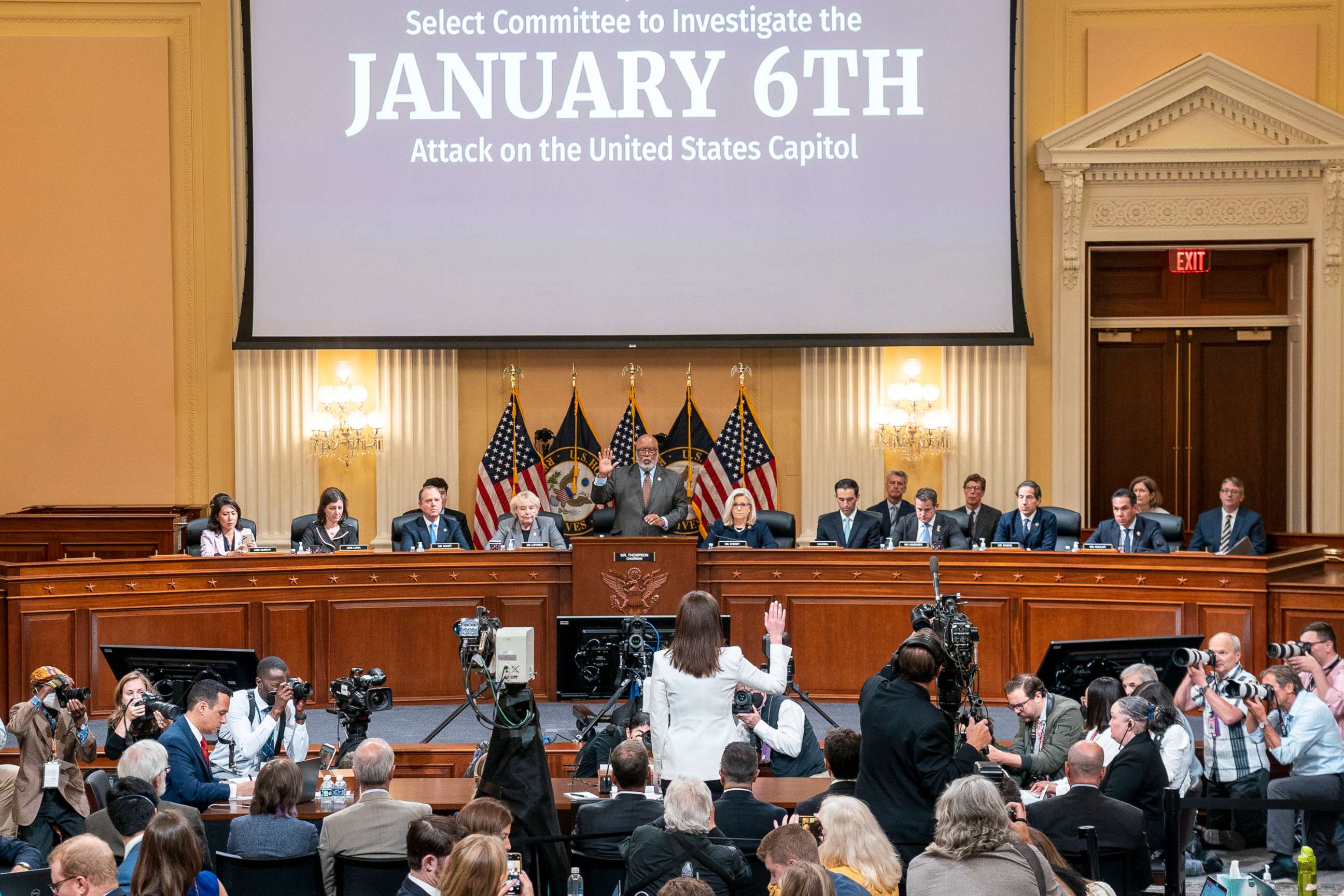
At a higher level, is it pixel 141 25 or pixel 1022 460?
pixel 141 25

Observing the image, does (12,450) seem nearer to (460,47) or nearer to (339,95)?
(339,95)

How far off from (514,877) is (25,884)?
160 centimetres

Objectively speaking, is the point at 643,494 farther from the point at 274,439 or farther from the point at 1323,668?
the point at 1323,668

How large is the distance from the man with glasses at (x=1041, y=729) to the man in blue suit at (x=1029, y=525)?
3.95 m

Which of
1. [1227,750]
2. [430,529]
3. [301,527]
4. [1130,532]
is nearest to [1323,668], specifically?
[1227,750]

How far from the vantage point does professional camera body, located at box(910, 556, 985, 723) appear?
5355 millimetres

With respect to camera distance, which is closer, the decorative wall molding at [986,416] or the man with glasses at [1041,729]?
the man with glasses at [1041,729]

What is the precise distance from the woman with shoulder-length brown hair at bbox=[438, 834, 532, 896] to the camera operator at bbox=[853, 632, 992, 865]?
1.43m

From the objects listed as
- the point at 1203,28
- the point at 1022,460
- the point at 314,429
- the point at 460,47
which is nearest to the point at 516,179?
the point at 460,47

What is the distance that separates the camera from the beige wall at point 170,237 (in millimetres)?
13297

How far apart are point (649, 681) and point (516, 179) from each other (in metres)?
7.79

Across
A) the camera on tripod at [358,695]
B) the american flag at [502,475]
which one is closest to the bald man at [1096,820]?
the camera on tripod at [358,695]

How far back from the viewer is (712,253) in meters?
13.0

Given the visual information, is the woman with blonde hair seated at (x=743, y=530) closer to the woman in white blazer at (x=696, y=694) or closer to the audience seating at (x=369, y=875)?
the woman in white blazer at (x=696, y=694)
